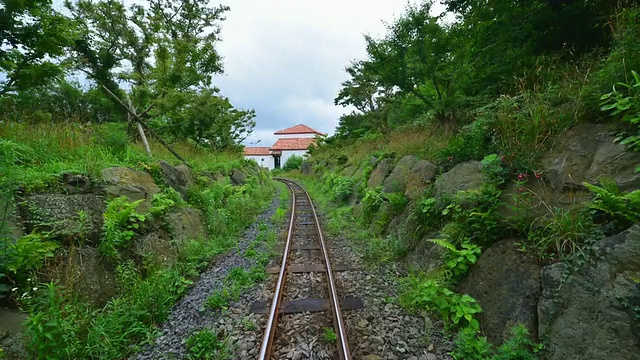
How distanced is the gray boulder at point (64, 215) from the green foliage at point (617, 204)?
6487 millimetres

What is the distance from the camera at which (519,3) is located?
559 centimetres

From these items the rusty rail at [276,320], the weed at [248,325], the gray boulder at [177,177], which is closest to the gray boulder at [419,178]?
the rusty rail at [276,320]

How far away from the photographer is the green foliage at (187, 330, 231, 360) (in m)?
2.97

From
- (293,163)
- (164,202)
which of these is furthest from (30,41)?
(293,163)

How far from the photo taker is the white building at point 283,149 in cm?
4650

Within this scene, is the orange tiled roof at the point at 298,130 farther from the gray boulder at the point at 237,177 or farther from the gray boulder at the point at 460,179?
the gray boulder at the point at 460,179

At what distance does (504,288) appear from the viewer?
10.5 feet

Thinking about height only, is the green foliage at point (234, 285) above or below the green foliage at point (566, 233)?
below

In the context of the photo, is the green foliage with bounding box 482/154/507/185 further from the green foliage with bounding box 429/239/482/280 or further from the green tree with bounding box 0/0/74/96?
the green tree with bounding box 0/0/74/96

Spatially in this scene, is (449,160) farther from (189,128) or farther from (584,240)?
(189,128)

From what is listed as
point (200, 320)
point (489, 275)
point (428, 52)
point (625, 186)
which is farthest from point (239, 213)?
point (625, 186)

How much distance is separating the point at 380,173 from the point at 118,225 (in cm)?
758

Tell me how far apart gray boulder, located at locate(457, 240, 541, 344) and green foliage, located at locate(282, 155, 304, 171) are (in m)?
37.9

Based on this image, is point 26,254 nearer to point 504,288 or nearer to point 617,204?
point 504,288
